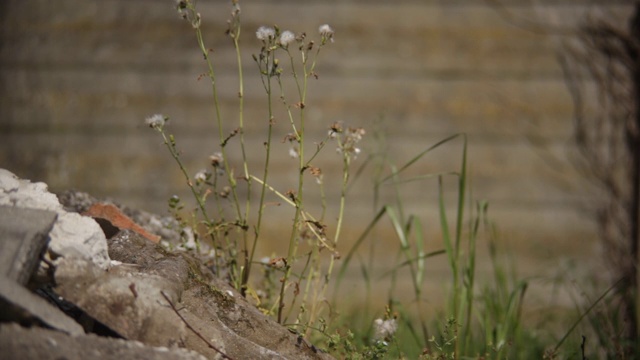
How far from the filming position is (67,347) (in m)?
1.39

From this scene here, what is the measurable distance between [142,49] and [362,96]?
3.85 ft

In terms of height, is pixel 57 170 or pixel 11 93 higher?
pixel 11 93

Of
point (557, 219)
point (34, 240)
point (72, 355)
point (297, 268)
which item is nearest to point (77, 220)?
point (34, 240)

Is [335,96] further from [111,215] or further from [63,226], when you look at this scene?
[63,226]

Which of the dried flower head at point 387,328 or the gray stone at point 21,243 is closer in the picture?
the gray stone at point 21,243

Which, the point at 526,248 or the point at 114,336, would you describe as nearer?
the point at 114,336

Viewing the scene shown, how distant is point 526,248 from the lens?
412 centimetres

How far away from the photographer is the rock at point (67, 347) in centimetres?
134

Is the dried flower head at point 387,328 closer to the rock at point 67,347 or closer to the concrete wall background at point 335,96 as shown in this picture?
the rock at point 67,347

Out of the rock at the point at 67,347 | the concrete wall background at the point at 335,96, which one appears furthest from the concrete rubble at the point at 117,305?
the concrete wall background at the point at 335,96

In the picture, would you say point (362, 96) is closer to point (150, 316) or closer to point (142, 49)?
point (142, 49)

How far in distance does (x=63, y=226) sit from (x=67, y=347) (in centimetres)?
35

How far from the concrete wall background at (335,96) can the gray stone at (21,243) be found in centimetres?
260

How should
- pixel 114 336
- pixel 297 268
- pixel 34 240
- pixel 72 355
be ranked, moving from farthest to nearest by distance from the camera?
pixel 297 268 < pixel 114 336 < pixel 34 240 < pixel 72 355
